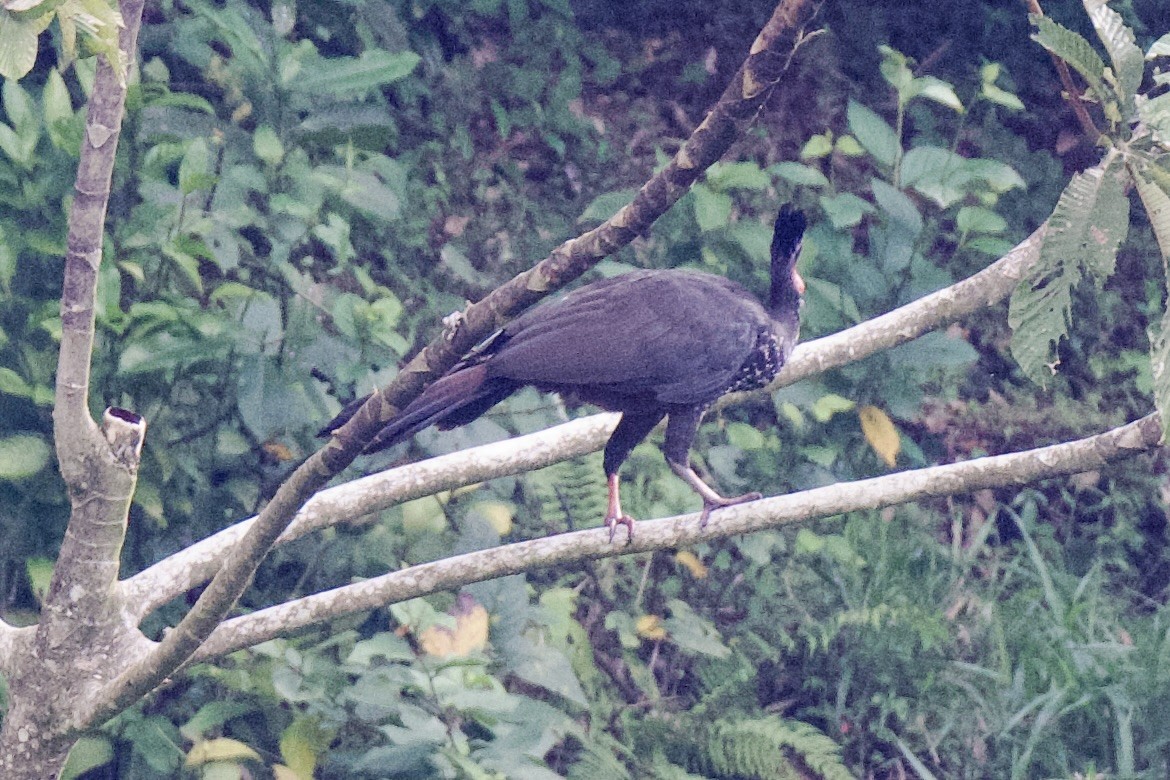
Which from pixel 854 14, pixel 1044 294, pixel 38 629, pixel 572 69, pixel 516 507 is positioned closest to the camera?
pixel 1044 294

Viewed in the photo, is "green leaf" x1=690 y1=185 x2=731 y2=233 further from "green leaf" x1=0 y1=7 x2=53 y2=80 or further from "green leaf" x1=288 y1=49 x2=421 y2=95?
"green leaf" x1=0 y1=7 x2=53 y2=80

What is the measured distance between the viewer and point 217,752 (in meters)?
3.37

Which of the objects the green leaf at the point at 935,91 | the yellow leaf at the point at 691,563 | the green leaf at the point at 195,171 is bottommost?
the yellow leaf at the point at 691,563

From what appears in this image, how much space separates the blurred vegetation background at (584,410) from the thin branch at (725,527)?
60 cm

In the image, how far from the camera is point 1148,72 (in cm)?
503

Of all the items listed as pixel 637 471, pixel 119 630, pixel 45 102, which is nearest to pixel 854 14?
pixel 637 471

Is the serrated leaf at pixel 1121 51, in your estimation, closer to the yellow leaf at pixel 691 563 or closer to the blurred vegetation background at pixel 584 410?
the blurred vegetation background at pixel 584 410

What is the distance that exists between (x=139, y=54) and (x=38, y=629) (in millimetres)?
2185

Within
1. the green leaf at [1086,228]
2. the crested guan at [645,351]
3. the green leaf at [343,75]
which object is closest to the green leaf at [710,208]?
the crested guan at [645,351]

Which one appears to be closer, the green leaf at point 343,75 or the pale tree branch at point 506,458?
the pale tree branch at point 506,458

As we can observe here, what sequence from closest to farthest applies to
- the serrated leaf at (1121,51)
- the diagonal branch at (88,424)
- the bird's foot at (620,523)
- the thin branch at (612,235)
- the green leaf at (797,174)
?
the thin branch at (612,235) < the serrated leaf at (1121,51) < the diagonal branch at (88,424) < the bird's foot at (620,523) < the green leaf at (797,174)

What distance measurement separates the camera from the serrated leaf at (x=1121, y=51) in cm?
Answer: 179

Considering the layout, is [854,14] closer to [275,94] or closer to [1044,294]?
[275,94]

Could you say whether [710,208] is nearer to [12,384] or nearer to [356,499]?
[356,499]
